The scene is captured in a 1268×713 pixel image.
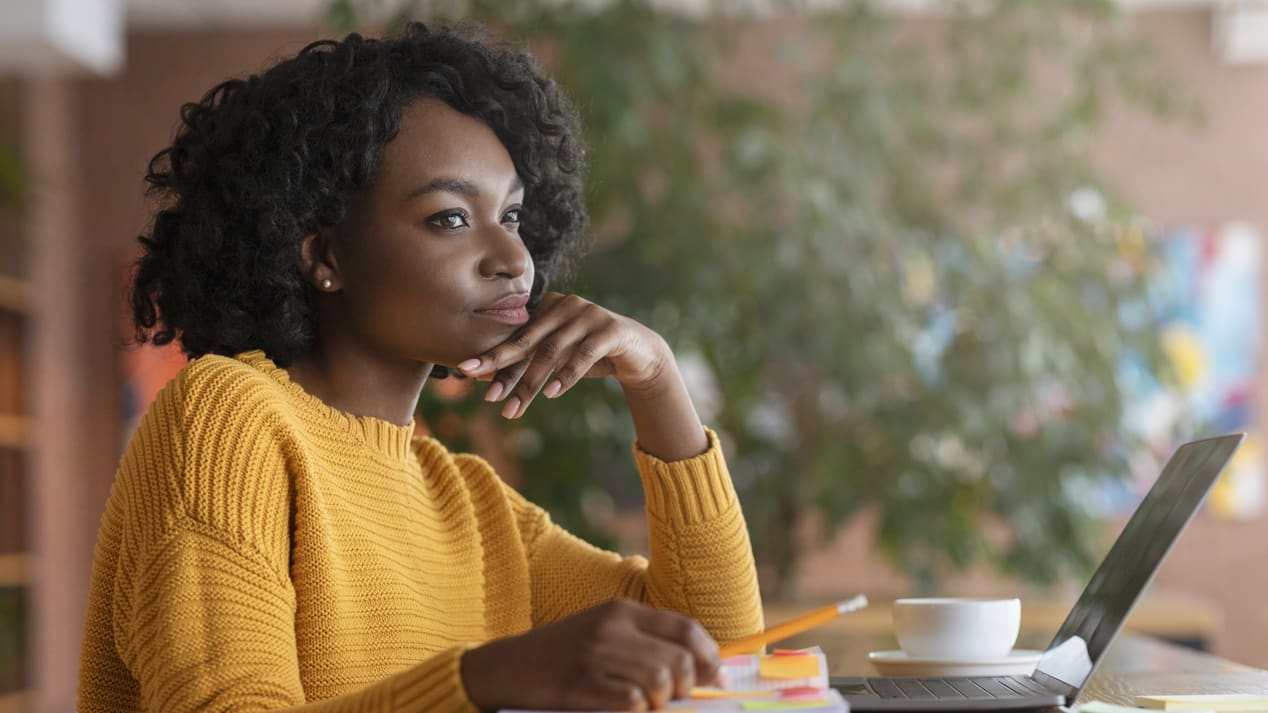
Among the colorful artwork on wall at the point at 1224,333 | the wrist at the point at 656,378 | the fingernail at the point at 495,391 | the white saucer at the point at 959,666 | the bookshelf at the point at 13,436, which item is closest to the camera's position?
the white saucer at the point at 959,666

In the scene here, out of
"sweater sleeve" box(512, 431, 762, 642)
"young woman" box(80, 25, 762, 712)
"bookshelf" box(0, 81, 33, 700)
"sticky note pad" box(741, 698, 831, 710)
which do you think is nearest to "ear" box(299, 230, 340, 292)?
"young woman" box(80, 25, 762, 712)

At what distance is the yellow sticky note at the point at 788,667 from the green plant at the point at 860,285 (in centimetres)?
200

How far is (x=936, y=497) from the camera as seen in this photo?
9.75 feet

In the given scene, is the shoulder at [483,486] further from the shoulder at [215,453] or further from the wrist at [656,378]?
the shoulder at [215,453]

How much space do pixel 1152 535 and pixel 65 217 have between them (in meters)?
4.49

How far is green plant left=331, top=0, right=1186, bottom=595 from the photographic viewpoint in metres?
2.87

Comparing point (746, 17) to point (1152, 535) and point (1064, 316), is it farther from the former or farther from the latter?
point (1152, 535)

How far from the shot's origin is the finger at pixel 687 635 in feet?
2.32

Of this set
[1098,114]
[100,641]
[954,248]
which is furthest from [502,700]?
[1098,114]

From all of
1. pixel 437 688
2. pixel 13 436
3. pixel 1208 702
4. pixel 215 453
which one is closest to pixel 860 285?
pixel 1208 702

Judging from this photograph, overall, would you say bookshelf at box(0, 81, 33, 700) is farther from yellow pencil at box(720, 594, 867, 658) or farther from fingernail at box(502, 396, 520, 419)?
yellow pencil at box(720, 594, 867, 658)

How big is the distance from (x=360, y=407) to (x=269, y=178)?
0.68 ft

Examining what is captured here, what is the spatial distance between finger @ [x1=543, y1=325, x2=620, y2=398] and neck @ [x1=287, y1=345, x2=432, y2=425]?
147 mm

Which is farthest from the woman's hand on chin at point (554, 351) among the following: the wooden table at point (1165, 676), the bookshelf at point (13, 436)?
the bookshelf at point (13, 436)
